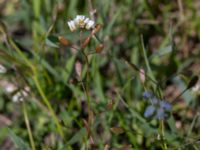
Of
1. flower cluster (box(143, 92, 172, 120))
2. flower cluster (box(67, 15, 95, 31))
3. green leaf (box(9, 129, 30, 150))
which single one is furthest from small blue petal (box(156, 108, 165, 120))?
green leaf (box(9, 129, 30, 150))

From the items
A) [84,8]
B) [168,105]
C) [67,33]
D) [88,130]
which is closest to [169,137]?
[168,105]

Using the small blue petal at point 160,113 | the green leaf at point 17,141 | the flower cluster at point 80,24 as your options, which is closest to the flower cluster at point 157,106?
the small blue petal at point 160,113

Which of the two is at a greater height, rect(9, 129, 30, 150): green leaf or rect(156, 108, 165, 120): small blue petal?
rect(9, 129, 30, 150): green leaf

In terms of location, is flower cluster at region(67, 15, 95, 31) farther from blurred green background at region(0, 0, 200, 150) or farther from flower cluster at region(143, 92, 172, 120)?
flower cluster at region(143, 92, 172, 120)

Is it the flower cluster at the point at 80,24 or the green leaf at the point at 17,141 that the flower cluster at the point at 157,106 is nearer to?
the flower cluster at the point at 80,24

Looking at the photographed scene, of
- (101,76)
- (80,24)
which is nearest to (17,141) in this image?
A: (80,24)

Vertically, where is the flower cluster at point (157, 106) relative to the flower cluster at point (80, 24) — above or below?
below

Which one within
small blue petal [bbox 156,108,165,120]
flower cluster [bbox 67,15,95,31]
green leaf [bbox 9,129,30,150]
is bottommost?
small blue petal [bbox 156,108,165,120]

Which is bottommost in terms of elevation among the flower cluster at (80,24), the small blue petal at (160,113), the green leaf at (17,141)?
the small blue petal at (160,113)

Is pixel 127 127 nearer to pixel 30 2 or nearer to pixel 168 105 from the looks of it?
pixel 168 105
